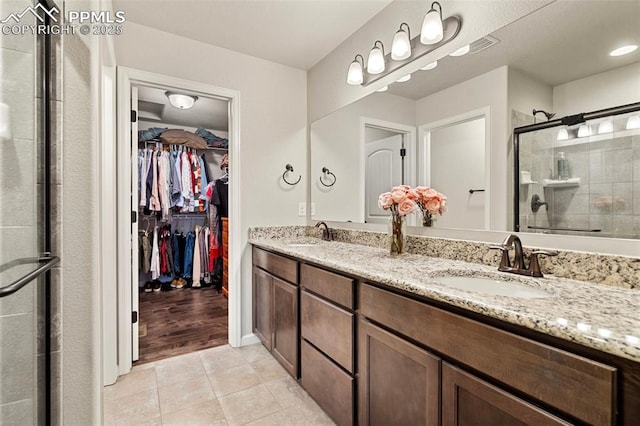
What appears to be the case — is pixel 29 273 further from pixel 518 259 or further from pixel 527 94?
pixel 527 94

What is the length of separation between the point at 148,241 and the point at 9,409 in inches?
138

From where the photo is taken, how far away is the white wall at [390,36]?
138 centimetres

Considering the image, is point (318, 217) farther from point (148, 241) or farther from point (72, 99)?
point (148, 241)

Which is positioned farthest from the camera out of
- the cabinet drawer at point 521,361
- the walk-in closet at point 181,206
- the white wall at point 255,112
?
the walk-in closet at point 181,206

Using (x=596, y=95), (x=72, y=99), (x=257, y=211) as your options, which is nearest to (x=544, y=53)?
(x=596, y=95)

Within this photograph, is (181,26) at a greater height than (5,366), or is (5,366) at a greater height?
(181,26)

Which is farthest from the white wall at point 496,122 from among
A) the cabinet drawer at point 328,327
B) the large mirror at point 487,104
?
the cabinet drawer at point 328,327

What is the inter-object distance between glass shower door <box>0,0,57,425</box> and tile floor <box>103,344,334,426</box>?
88 cm

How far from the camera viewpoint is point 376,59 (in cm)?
194

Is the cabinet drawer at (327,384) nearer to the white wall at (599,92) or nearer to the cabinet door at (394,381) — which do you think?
the cabinet door at (394,381)

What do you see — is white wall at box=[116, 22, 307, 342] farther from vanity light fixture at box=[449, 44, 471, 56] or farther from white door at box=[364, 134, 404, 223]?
vanity light fixture at box=[449, 44, 471, 56]

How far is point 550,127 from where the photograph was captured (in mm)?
1232

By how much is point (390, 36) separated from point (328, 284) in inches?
63.4

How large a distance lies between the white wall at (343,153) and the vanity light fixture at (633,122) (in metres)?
1.08
